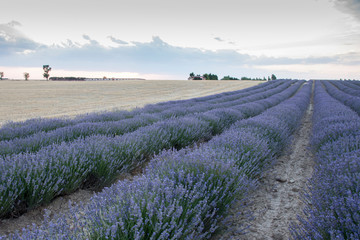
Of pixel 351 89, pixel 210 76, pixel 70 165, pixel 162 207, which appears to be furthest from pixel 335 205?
pixel 210 76

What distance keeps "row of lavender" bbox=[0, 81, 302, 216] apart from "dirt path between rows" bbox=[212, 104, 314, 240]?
115 centimetres

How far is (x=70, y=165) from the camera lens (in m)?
2.58

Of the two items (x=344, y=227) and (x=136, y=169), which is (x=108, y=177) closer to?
(x=136, y=169)

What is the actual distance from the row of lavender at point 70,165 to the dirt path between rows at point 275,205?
3.79ft

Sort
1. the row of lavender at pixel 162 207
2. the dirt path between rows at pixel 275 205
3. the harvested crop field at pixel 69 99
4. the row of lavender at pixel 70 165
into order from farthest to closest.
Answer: the harvested crop field at pixel 69 99, the row of lavender at pixel 70 165, the dirt path between rows at pixel 275 205, the row of lavender at pixel 162 207

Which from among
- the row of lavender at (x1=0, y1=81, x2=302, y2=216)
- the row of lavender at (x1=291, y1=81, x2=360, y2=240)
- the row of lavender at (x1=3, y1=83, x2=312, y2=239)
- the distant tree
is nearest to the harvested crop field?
the row of lavender at (x1=0, y1=81, x2=302, y2=216)

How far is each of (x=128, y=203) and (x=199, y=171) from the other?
0.71 metres

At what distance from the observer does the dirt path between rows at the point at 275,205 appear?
2.09m

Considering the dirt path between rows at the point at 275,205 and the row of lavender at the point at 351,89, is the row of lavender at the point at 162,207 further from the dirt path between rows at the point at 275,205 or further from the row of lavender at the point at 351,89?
the row of lavender at the point at 351,89

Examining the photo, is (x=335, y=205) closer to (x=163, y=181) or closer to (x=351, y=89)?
(x=163, y=181)

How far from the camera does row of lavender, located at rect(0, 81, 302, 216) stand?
2.29 m

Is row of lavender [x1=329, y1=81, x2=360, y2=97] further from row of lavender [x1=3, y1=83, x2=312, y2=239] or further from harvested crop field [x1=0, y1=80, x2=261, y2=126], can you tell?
row of lavender [x1=3, y1=83, x2=312, y2=239]

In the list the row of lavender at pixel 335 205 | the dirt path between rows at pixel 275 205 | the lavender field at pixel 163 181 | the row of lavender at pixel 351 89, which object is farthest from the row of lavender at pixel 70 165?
the row of lavender at pixel 351 89

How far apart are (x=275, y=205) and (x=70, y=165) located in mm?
2158
